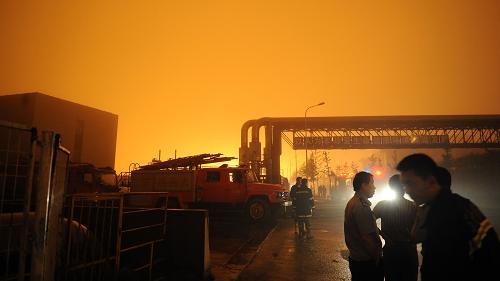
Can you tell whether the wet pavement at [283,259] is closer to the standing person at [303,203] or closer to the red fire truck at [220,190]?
the standing person at [303,203]

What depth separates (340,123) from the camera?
93.8 feet

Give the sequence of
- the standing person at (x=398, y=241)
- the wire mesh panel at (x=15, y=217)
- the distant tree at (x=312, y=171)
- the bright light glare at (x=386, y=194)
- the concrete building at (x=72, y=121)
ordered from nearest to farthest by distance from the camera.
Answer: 1. the wire mesh panel at (x=15, y=217)
2. the standing person at (x=398, y=241)
3. the bright light glare at (x=386, y=194)
4. the concrete building at (x=72, y=121)
5. the distant tree at (x=312, y=171)

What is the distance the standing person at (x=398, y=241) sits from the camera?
3.96 meters

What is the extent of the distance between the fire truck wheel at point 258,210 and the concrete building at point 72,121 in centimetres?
1604

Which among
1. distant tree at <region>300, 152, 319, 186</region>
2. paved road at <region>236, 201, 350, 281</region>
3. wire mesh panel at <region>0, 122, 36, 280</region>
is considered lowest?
paved road at <region>236, 201, 350, 281</region>

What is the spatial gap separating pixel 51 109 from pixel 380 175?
23.7 meters

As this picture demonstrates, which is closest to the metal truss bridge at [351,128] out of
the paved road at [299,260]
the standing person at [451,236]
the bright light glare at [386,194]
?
the bright light glare at [386,194]

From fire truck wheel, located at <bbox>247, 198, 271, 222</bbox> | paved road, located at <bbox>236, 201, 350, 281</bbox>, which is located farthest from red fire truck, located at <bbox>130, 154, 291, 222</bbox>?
paved road, located at <bbox>236, 201, 350, 281</bbox>

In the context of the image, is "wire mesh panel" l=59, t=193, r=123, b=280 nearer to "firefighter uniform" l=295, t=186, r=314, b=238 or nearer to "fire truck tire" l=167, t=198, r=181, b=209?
"firefighter uniform" l=295, t=186, r=314, b=238

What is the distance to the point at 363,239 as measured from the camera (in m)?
3.60

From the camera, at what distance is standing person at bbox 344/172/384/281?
356 cm

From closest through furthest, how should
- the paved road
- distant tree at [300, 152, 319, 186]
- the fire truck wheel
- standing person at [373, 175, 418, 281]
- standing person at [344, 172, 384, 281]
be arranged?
standing person at [344, 172, 384, 281] < standing person at [373, 175, 418, 281] < the paved road < the fire truck wheel < distant tree at [300, 152, 319, 186]

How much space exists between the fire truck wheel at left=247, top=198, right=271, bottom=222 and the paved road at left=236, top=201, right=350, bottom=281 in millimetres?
2857

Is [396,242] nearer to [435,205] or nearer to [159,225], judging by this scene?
[435,205]
